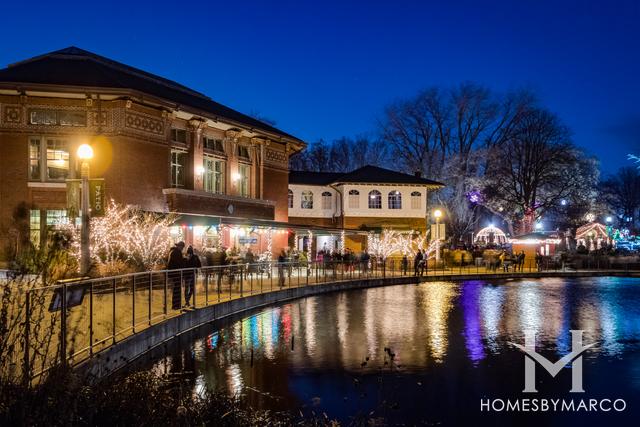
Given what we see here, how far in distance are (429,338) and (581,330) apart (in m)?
4.23

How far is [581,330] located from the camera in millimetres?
16391

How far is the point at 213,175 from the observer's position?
3478cm

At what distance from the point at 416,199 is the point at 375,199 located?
3203mm

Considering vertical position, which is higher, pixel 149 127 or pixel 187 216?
pixel 149 127

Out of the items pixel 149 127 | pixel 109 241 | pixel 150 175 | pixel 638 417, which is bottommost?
pixel 638 417

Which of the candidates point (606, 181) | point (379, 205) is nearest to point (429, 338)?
point (379, 205)

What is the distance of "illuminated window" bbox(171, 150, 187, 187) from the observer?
31.7m

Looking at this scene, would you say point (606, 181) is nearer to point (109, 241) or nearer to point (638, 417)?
point (109, 241)

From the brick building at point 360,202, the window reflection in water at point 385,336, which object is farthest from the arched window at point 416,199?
the window reflection in water at point 385,336

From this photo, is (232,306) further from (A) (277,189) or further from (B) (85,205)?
(A) (277,189)

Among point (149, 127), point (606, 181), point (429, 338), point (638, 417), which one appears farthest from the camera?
point (606, 181)

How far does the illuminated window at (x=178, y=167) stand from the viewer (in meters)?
31.7

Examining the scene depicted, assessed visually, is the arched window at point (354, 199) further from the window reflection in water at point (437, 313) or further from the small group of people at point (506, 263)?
the window reflection in water at point (437, 313)

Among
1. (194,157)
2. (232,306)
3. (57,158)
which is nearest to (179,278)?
(232,306)
